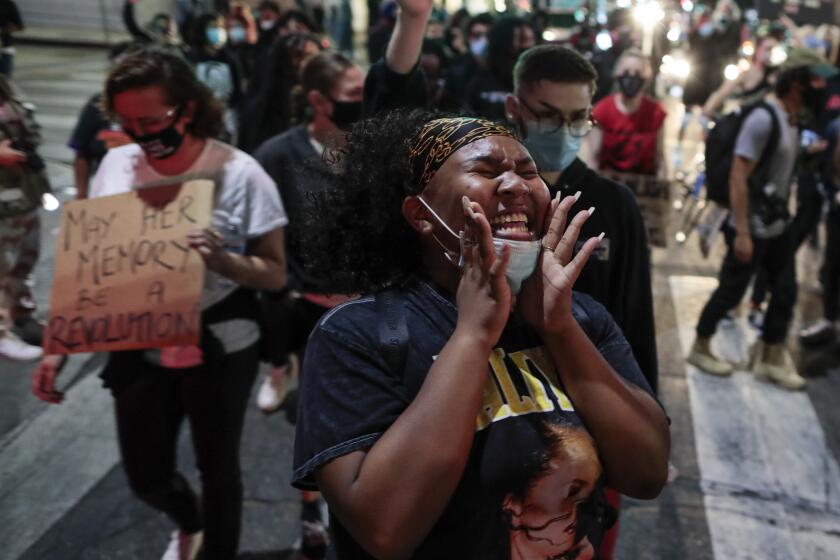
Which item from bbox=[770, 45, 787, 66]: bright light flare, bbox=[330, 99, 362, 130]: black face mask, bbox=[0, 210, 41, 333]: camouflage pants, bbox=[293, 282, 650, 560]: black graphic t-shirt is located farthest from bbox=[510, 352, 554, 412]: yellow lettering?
bbox=[770, 45, 787, 66]: bright light flare

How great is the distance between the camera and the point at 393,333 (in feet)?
4.53

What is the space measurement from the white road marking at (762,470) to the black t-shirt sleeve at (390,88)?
2.45 metres

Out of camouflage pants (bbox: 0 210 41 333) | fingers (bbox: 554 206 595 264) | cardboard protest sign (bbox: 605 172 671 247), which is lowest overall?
camouflage pants (bbox: 0 210 41 333)

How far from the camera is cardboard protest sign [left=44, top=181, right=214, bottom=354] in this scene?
235 centimetres

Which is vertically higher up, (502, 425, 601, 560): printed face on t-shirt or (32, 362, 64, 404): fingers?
(502, 425, 601, 560): printed face on t-shirt

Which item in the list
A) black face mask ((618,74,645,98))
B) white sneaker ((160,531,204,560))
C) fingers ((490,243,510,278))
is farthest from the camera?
black face mask ((618,74,645,98))

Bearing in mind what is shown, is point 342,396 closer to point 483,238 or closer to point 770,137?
point 483,238

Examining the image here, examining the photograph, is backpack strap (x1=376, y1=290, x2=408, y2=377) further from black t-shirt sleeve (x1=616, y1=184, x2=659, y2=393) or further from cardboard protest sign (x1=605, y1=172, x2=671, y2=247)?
cardboard protest sign (x1=605, y1=172, x2=671, y2=247)

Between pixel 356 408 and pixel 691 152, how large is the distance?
1114 cm

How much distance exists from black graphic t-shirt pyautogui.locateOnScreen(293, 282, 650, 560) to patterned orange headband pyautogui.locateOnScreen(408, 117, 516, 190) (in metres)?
0.30

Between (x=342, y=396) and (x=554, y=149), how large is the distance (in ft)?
4.52

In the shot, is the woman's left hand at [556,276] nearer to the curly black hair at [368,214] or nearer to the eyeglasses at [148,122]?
the curly black hair at [368,214]

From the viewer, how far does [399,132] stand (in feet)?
5.34

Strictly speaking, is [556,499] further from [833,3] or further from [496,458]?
[833,3]
